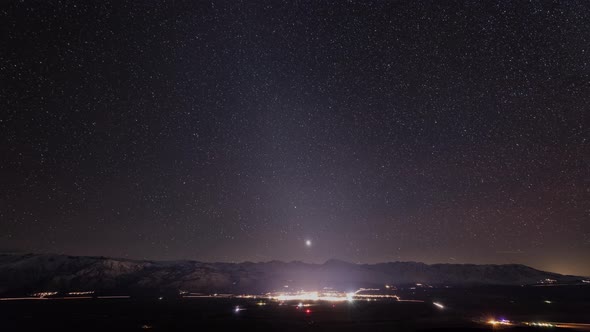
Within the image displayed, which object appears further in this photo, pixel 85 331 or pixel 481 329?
pixel 85 331

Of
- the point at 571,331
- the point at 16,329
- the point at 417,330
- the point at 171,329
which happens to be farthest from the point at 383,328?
the point at 16,329

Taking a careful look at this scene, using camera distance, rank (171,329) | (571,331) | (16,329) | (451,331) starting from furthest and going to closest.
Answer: (16,329) → (171,329) → (571,331) → (451,331)

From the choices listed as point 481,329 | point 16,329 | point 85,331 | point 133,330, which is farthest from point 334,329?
point 16,329

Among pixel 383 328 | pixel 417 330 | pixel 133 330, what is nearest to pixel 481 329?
pixel 417 330

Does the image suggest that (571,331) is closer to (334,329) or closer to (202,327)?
(334,329)

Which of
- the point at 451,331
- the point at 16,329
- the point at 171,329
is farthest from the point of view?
the point at 16,329

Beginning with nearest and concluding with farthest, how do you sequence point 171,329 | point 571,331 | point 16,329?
point 571,331
point 171,329
point 16,329

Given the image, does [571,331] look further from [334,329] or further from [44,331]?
[44,331]

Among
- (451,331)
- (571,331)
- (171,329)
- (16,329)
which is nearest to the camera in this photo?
(451,331)

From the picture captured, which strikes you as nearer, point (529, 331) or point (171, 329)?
point (529, 331)
